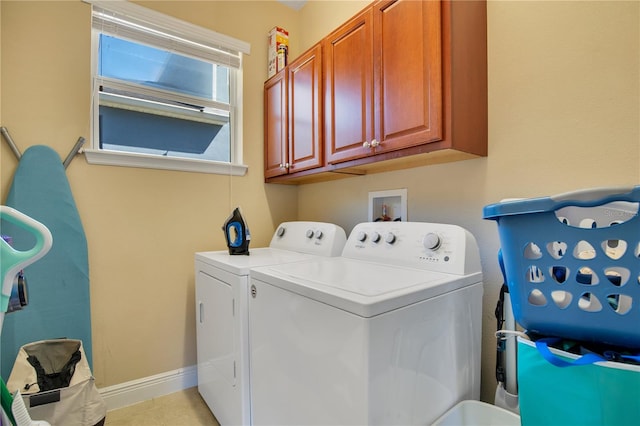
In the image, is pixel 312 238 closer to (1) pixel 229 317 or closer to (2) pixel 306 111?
(1) pixel 229 317

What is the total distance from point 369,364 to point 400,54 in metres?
1.27

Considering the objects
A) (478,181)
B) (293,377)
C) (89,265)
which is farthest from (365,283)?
(89,265)

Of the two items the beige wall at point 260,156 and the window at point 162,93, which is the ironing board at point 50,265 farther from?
the window at point 162,93

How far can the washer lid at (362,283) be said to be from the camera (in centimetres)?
86

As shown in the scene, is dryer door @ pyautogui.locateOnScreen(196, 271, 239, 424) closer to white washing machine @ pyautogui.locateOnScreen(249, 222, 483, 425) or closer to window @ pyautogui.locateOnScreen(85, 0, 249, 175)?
white washing machine @ pyautogui.locateOnScreen(249, 222, 483, 425)

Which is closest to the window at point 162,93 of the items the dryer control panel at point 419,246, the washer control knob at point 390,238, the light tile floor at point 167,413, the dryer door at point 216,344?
the dryer door at point 216,344

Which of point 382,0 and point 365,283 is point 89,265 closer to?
point 365,283

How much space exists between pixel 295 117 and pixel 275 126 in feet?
0.88

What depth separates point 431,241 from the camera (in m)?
1.27

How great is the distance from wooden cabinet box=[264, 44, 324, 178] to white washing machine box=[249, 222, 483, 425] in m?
0.81

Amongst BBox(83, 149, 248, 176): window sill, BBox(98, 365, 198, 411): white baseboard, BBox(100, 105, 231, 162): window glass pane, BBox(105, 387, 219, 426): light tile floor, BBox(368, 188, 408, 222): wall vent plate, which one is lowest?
BBox(105, 387, 219, 426): light tile floor

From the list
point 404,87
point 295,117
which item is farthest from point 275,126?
point 404,87

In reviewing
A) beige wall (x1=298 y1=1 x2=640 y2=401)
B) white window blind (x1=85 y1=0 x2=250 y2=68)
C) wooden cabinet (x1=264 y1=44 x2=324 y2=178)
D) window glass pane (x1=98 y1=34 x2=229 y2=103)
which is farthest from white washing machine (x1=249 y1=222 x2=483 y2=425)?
white window blind (x1=85 y1=0 x2=250 y2=68)

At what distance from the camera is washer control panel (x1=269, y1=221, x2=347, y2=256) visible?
1.78 metres
